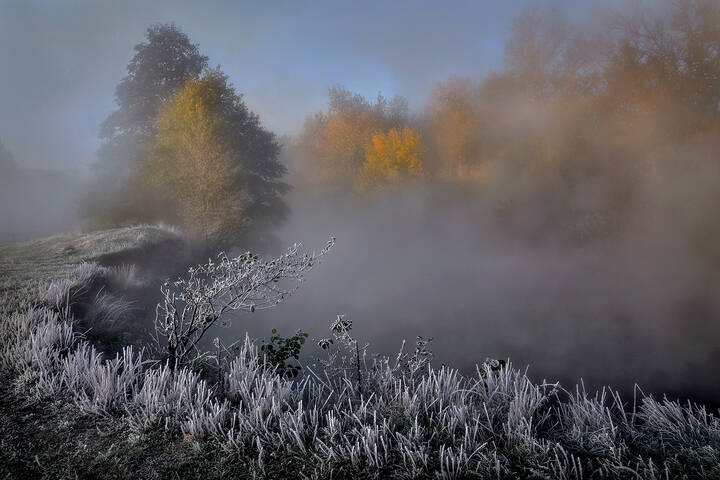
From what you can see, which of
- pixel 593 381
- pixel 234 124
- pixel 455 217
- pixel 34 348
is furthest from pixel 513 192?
pixel 34 348

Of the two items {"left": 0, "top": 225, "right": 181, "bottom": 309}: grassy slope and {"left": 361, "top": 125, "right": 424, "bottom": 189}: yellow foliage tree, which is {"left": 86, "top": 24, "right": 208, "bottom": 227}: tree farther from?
{"left": 361, "top": 125, "right": 424, "bottom": 189}: yellow foliage tree

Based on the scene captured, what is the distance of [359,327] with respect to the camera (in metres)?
10.0

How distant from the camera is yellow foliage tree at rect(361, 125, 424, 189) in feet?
80.8

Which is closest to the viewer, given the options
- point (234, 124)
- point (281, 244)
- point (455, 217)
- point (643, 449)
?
point (643, 449)

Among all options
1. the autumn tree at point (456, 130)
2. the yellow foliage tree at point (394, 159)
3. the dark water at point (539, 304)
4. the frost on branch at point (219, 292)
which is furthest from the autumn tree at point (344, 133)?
the frost on branch at point (219, 292)

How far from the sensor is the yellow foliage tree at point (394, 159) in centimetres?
2462

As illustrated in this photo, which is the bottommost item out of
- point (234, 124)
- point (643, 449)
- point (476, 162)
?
point (643, 449)

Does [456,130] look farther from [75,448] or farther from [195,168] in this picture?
[75,448]

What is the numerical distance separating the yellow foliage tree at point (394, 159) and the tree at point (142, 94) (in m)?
13.3

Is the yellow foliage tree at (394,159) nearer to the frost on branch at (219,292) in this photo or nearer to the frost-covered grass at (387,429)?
the frost on branch at (219,292)

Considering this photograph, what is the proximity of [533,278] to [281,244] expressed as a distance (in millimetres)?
14510

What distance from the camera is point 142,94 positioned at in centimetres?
2042

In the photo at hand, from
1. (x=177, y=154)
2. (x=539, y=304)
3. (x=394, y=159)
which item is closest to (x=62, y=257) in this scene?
(x=177, y=154)

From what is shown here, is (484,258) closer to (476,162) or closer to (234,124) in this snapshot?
(476,162)
